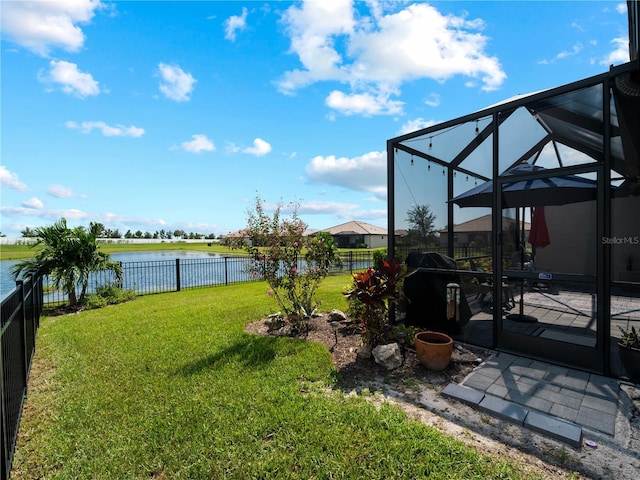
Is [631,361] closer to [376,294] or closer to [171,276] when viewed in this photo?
[376,294]

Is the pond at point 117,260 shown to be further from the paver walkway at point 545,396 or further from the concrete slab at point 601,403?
the concrete slab at point 601,403

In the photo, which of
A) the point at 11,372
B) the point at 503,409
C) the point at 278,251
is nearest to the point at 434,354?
the point at 503,409

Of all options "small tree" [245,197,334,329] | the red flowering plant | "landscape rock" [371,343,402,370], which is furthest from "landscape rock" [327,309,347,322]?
"landscape rock" [371,343,402,370]

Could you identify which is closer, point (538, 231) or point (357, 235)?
point (538, 231)

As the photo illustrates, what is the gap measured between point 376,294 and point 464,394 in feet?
4.73

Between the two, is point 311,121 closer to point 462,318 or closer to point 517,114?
point 517,114

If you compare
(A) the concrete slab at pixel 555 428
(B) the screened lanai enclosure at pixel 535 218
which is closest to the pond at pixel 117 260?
(A) the concrete slab at pixel 555 428

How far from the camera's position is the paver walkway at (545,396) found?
7.73 ft

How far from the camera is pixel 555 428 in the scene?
228 centimetres

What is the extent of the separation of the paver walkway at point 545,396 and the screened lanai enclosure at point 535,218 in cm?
36

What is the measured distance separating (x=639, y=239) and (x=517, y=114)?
79.3 inches

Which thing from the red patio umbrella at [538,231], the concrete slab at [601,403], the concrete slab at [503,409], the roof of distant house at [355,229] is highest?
the roof of distant house at [355,229]

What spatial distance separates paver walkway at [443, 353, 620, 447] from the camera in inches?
92.8

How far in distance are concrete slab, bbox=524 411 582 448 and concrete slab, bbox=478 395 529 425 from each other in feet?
0.18
